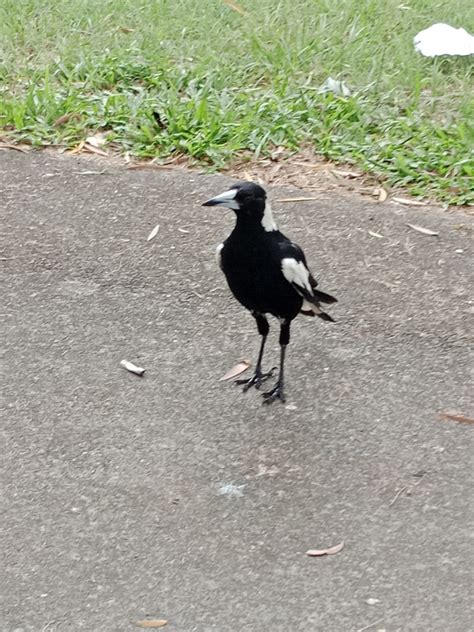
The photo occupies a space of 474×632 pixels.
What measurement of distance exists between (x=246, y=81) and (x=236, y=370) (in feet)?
8.03

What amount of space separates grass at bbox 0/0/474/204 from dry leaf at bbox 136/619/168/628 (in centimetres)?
283

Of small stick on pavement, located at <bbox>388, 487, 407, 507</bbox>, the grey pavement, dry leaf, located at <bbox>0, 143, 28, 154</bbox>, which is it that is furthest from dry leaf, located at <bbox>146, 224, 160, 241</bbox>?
small stick on pavement, located at <bbox>388, 487, 407, 507</bbox>

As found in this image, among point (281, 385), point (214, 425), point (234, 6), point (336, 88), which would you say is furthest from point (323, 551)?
point (234, 6)

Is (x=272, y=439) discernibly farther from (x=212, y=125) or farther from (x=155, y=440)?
(x=212, y=125)

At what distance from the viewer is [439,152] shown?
516cm

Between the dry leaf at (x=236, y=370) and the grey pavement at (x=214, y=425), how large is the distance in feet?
0.14

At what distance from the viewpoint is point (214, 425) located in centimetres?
357

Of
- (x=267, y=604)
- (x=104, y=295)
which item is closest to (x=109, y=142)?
(x=104, y=295)

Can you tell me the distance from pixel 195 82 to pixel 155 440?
276 cm

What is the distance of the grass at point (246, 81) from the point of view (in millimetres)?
5219

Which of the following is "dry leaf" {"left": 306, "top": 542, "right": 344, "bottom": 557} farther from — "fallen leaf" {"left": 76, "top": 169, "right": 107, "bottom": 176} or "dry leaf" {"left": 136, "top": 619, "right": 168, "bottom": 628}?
"fallen leaf" {"left": 76, "top": 169, "right": 107, "bottom": 176}

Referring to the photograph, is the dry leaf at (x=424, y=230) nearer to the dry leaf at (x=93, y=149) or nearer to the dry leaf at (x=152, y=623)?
the dry leaf at (x=93, y=149)

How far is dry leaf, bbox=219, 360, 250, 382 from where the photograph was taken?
12.5 ft

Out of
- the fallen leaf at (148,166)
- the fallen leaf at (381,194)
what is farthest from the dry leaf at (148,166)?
the fallen leaf at (381,194)
